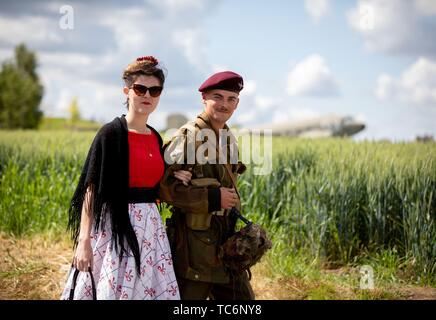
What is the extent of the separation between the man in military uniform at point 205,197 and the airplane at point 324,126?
29.2m

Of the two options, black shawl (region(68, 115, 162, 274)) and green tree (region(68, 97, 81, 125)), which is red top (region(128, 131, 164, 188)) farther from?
green tree (region(68, 97, 81, 125))

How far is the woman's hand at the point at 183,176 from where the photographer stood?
332cm

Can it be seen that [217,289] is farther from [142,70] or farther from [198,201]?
[142,70]

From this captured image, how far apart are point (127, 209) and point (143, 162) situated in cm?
27

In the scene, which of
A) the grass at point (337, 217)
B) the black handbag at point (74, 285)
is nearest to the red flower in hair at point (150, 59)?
the black handbag at point (74, 285)

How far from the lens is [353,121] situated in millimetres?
34656

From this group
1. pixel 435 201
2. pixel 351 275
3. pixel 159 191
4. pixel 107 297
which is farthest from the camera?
pixel 435 201

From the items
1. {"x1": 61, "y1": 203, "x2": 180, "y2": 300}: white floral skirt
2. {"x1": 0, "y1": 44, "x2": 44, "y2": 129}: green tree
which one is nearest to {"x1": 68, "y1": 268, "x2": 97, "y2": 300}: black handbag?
{"x1": 61, "y1": 203, "x2": 180, "y2": 300}: white floral skirt

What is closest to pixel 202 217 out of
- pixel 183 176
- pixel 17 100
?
pixel 183 176

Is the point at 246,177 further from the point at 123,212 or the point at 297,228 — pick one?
the point at 123,212

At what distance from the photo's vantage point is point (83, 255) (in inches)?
122

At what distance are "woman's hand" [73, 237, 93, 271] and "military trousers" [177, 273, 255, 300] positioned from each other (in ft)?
1.95
